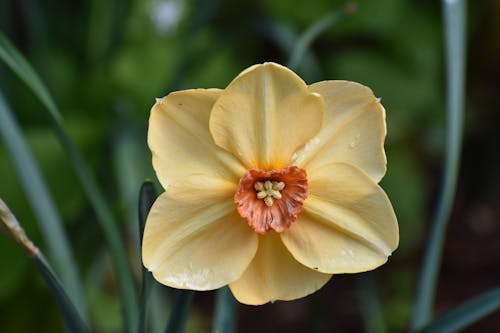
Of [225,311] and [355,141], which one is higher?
[355,141]

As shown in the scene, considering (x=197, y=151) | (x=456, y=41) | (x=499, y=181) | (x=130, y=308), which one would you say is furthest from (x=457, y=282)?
(x=197, y=151)

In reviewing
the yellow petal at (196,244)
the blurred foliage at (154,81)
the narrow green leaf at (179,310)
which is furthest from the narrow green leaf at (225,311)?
the blurred foliage at (154,81)

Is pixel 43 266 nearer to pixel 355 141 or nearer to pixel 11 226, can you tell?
pixel 11 226

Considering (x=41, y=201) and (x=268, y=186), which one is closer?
(x=268, y=186)

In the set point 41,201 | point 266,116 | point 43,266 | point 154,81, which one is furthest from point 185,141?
point 154,81

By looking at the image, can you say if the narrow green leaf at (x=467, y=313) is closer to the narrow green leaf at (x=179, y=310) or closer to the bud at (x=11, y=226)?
the narrow green leaf at (x=179, y=310)

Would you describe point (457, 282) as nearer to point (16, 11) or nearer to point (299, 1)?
point (299, 1)

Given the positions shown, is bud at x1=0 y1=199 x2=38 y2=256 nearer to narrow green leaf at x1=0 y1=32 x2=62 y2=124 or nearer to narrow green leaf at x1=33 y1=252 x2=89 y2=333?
narrow green leaf at x1=33 y1=252 x2=89 y2=333

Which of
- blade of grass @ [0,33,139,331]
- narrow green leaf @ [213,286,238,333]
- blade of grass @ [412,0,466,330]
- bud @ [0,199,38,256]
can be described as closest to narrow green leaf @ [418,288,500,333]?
blade of grass @ [412,0,466,330]
